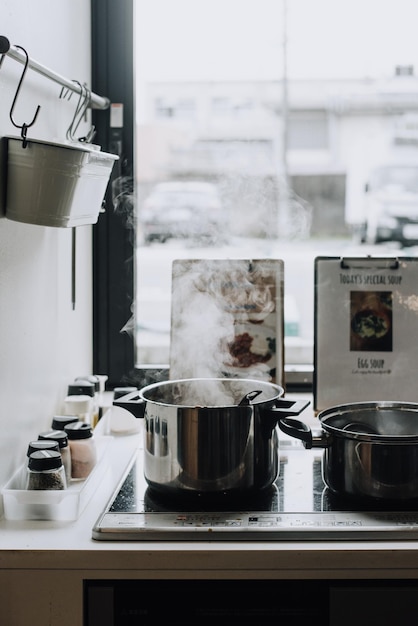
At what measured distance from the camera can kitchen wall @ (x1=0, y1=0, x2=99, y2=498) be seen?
1.41 m

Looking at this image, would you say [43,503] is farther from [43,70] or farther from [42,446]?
[43,70]

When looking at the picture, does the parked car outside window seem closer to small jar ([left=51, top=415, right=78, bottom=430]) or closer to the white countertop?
small jar ([left=51, top=415, right=78, bottom=430])

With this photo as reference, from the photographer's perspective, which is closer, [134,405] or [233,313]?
[134,405]

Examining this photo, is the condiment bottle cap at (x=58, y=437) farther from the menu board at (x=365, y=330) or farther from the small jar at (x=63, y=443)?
the menu board at (x=365, y=330)

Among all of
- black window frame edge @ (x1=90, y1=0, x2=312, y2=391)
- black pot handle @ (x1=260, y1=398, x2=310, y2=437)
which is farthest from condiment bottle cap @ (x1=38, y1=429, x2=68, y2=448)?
black window frame edge @ (x1=90, y1=0, x2=312, y2=391)

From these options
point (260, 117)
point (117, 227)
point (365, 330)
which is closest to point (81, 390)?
point (117, 227)

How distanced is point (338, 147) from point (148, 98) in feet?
2.02

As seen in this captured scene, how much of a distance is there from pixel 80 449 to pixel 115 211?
2.99 ft

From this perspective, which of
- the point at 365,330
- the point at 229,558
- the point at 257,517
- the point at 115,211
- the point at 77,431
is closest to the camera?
the point at 229,558

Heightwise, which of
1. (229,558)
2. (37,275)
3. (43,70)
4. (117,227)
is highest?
(43,70)

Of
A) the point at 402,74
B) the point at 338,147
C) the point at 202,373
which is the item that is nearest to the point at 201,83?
the point at 338,147

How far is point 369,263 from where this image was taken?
196cm

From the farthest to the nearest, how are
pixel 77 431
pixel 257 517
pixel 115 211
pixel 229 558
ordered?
pixel 115 211, pixel 77 431, pixel 257 517, pixel 229 558

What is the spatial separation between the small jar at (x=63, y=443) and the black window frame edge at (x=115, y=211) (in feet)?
2.30
